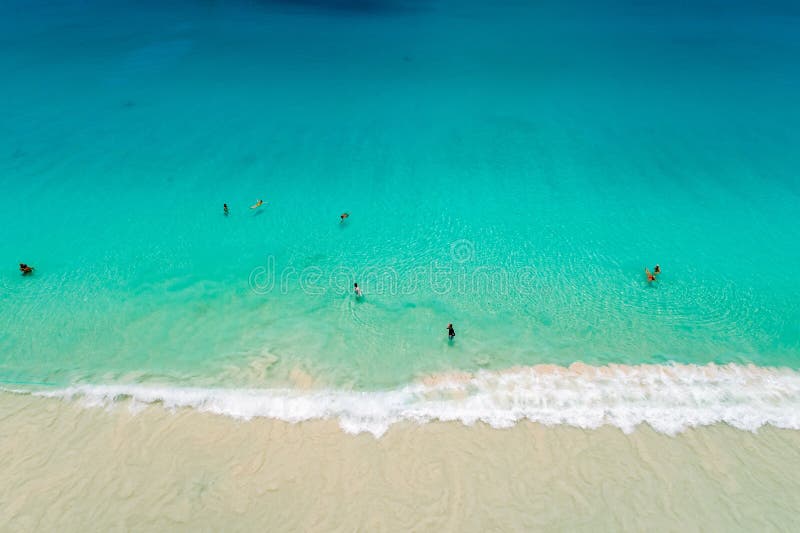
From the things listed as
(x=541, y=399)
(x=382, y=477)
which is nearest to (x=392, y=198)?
(x=541, y=399)

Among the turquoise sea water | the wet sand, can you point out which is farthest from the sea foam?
the turquoise sea water

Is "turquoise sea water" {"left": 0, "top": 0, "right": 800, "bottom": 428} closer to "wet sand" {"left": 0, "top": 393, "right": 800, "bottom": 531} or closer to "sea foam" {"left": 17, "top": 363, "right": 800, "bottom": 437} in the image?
"sea foam" {"left": 17, "top": 363, "right": 800, "bottom": 437}

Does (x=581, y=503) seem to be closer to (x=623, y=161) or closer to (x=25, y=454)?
(x=25, y=454)

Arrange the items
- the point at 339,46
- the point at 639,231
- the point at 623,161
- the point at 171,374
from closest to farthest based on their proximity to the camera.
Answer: the point at 171,374 → the point at 639,231 → the point at 623,161 → the point at 339,46

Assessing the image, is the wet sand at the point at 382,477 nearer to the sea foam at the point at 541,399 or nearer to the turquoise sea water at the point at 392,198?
the sea foam at the point at 541,399

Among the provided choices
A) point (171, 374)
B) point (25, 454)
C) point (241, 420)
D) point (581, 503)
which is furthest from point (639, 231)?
point (25, 454)
